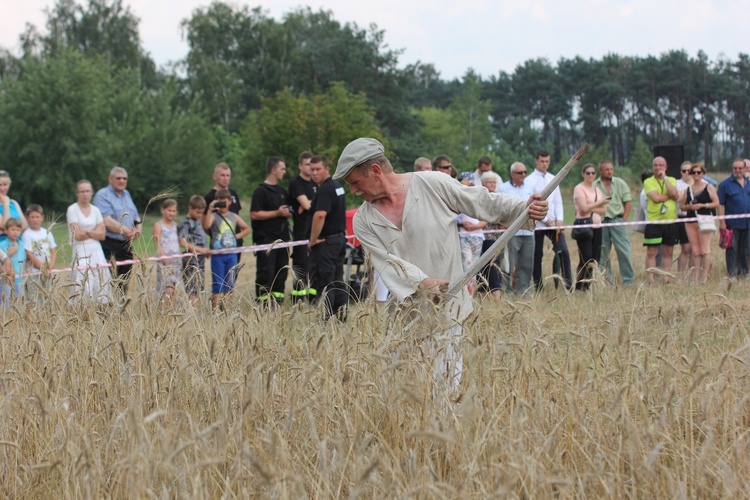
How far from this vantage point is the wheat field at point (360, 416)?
3.12 m

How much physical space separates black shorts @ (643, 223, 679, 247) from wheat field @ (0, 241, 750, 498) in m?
7.85

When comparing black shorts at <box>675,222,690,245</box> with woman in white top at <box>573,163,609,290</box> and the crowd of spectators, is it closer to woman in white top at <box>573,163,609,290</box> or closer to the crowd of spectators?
the crowd of spectators

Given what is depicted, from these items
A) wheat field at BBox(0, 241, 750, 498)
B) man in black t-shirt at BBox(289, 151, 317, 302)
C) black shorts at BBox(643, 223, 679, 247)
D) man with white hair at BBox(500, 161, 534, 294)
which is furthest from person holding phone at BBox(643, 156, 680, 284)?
wheat field at BBox(0, 241, 750, 498)

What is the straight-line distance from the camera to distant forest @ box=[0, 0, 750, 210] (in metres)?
46.0

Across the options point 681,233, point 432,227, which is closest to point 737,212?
point 681,233

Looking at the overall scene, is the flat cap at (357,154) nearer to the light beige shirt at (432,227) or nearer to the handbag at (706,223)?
the light beige shirt at (432,227)

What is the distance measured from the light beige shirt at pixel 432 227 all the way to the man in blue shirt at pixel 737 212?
28.4 feet

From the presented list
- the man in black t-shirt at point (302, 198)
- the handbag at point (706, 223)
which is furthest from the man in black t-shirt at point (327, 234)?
the handbag at point (706, 223)

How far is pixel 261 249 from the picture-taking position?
34.4ft

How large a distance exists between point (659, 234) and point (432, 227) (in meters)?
Answer: 8.71

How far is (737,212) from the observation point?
1266 cm

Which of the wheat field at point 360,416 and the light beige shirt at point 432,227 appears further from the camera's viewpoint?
the light beige shirt at point 432,227

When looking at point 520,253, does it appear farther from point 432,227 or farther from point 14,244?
point 432,227

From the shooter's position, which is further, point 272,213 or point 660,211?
point 660,211
